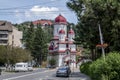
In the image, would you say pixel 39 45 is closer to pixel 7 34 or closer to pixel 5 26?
pixel 7 34

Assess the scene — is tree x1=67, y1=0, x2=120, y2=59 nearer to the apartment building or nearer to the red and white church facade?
the red and white church facade

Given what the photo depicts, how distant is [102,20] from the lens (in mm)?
33125

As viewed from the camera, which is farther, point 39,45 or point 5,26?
point 5,26

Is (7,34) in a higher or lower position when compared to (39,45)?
higher

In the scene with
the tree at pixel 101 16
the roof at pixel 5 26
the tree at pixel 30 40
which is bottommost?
the tree at pixel 101 16

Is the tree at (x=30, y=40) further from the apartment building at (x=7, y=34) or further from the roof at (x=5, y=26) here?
the roof at (x=5, y=26)

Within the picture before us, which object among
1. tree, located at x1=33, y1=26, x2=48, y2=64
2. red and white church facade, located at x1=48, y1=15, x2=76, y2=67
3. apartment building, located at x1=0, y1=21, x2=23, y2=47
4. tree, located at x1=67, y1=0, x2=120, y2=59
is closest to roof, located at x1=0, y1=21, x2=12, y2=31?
apartment building, located at x1=0, y1=21, x2=23, y2=47

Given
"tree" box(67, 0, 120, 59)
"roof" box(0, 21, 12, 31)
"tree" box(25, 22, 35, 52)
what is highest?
"roof" box(0, 21, 12, 31)

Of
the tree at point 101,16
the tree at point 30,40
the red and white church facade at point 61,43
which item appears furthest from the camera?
the tree at point 30,40

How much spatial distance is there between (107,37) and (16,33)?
11431 centimetres

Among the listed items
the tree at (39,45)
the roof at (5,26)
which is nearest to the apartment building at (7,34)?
the roof at (5,26)

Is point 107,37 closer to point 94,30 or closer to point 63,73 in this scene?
point 94,30


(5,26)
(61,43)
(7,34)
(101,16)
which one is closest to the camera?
(101,16)

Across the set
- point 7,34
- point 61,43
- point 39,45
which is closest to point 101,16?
point 61,43
